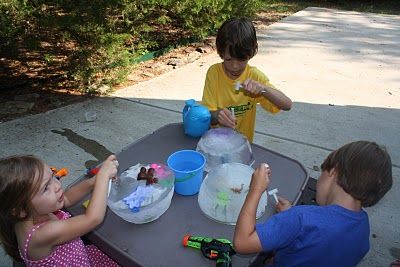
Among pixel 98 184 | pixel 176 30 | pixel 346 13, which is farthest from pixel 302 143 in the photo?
pixel 346 13

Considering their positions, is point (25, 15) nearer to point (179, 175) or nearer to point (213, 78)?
point (213, 78)

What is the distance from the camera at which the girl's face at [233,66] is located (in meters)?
2.12

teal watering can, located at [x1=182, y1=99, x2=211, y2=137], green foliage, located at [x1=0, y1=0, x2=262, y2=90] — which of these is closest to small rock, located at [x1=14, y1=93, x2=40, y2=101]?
green foliage, located at [x1=0, y1=0, x2=262, y2=90]

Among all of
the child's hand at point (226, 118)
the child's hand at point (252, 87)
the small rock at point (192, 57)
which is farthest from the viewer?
the small rock at point (192, 57)

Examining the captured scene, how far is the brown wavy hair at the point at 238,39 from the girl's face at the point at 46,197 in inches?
47.3

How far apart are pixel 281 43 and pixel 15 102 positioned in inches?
161

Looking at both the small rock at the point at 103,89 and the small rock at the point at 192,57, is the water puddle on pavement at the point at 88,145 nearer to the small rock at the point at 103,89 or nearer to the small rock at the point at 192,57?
the small rock at the point at 103,89

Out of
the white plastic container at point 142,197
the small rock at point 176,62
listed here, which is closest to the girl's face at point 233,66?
the white plastic container at point 142,197

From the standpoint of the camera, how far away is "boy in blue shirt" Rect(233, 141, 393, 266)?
1.17 meters

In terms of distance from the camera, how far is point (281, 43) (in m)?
6.08

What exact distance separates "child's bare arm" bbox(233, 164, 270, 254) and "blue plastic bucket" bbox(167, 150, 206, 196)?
0.28 metres

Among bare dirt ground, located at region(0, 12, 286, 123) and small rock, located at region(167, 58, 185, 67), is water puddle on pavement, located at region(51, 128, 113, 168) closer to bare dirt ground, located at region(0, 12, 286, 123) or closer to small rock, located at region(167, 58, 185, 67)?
bare dirt ground, located at region(0, 12, 286, 123)

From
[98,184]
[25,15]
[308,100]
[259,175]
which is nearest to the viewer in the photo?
[259,175]

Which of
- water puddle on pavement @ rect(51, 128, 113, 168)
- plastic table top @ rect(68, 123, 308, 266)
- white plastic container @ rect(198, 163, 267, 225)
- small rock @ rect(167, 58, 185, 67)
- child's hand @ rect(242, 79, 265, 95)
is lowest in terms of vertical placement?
water puddle on pavement @ rect(51, 128, 113, 168)
